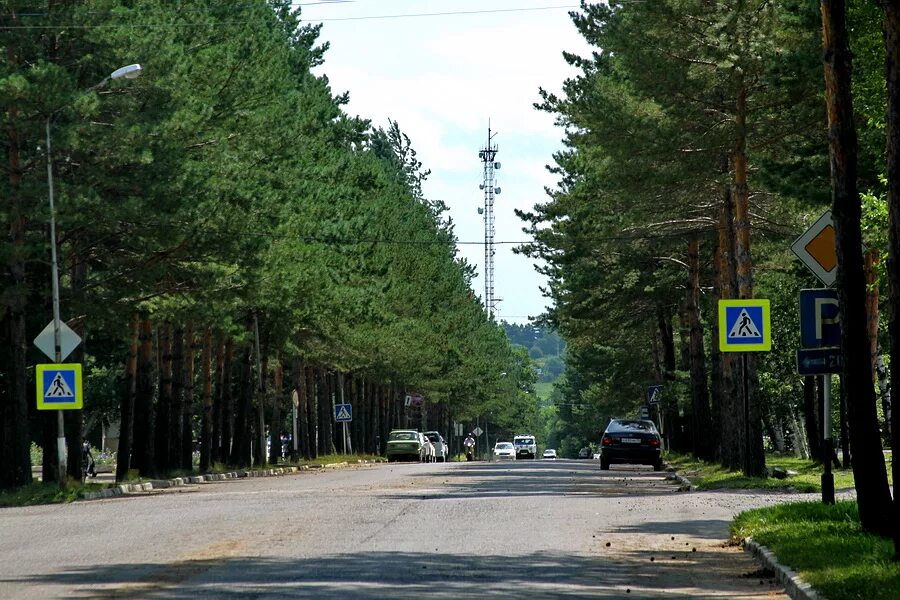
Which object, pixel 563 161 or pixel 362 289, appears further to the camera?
pixel 362 289

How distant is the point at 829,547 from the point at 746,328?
13040 mm

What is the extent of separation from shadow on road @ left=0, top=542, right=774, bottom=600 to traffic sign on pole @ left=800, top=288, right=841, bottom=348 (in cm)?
390

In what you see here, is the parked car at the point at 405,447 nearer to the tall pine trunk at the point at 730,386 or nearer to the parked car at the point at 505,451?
the tall pine trunk at the point at 730,386

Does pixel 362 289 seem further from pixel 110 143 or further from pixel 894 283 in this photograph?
pixel 894 283

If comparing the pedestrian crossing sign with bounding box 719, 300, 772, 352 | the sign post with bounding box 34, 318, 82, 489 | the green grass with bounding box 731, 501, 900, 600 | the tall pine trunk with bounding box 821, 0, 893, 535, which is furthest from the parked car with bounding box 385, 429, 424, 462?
the tall pine trunk with bounding box 821, 0, 893, 535

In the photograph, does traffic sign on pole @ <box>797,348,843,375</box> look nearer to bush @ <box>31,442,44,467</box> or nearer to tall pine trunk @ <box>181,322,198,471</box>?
tall pine trunk @ <box>181,322,198,471</box>

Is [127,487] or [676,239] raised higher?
[676,239]

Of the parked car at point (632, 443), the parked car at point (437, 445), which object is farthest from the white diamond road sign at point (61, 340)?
the parked car at point (437, 445)

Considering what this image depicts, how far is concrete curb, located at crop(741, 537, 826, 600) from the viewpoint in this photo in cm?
1217

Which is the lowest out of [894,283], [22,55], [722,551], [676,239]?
[722,551]

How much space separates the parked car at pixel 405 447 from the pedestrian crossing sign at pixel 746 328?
50762 mm

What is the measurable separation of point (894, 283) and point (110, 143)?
24551mm

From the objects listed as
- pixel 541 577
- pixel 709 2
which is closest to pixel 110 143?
pixel 709 2

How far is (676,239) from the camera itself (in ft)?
156
